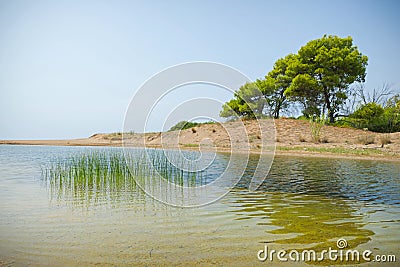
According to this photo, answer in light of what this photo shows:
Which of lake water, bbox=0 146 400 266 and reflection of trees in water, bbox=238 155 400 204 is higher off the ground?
reflection of trees in water, bbox=238 155 400 204

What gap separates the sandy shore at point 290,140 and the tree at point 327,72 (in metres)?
5.23

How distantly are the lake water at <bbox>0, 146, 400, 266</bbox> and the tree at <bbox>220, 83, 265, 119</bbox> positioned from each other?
18528mm

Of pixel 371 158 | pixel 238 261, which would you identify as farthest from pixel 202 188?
pixel 371 158

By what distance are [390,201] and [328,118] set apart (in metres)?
21.7

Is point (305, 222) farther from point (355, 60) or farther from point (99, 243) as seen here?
point (355, 60)

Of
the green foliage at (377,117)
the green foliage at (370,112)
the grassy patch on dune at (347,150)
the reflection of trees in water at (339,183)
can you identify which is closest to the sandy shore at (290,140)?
the grassy patch on dune at (347,150)

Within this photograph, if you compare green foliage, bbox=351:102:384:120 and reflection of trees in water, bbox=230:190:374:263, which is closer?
reflection of trees in water, bbox=230:190:374:263

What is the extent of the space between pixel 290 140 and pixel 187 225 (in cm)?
1585

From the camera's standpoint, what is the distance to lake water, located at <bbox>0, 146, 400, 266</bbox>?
3.10 metres

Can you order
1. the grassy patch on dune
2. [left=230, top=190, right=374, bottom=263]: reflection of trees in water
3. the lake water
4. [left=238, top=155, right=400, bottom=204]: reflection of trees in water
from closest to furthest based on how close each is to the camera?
the lake water, [left=230, top=190, right=374, bottom=263]: reflection of trees in water, [left=238, top=155, right=400, bottom=204]: reflection of trees in water, the grassy patch on dune

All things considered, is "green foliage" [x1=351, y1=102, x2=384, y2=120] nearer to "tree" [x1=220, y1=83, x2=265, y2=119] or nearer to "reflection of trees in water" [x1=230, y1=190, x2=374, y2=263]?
"tree" [x1=220, y1=83, x2=265, y2=119]

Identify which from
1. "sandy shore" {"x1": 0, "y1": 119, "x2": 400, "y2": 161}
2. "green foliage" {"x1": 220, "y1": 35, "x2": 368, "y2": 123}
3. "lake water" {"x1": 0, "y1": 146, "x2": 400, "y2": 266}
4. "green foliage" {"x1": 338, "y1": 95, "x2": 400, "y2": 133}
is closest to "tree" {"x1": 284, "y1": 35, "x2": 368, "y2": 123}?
"green foliage" {"x1": 220, "y1": 35, "x2": 368, "y2": 123}

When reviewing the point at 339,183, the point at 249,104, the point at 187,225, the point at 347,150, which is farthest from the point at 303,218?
the point at 249,104

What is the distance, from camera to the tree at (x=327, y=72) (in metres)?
25.9
